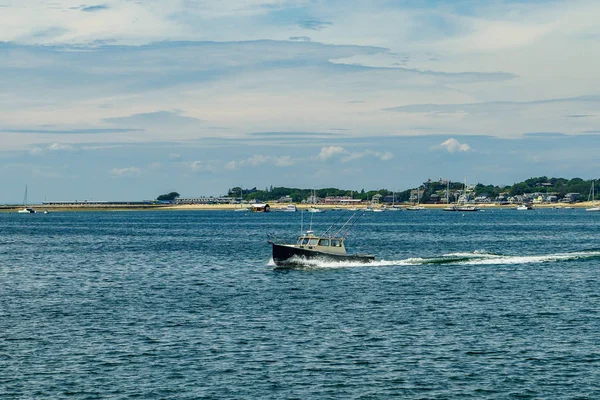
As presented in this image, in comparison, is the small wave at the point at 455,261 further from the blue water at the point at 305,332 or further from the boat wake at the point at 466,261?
the blue water at the point at 305,332

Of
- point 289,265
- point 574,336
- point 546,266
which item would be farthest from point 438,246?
point 574,336

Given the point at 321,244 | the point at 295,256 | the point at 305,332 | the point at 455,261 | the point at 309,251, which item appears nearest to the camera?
the point at 305,332

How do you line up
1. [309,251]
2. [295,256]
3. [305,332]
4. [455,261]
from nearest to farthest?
1. [305,332]
2. [295,256]
3. [309,251]
4. [455,261]

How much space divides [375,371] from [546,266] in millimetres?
55405

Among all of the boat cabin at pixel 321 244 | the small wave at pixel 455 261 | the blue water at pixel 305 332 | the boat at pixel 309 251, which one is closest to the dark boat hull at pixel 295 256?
the boat at pixel 309 251

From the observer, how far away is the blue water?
3828cm

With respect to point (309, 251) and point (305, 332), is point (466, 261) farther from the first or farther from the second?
point (305, 332)

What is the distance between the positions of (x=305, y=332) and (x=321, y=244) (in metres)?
38.7

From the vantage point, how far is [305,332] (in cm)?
5034

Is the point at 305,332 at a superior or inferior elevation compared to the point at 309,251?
inferior

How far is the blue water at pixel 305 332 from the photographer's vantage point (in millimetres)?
38281

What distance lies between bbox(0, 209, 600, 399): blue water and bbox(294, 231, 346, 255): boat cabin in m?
1.88

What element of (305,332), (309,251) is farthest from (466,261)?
(305,332)

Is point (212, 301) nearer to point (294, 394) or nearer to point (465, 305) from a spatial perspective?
point (465, 305)
